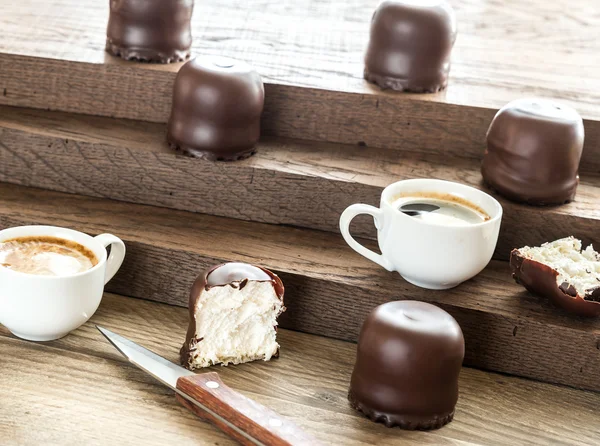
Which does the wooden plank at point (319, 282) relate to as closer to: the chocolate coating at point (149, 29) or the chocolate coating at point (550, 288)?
the chocolate coating at point (550, 288)

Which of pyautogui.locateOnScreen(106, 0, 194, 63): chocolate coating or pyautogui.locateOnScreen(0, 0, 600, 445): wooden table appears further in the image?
pyautogui.locateOnScreen(106, 0, 194, 63): chocolate coating

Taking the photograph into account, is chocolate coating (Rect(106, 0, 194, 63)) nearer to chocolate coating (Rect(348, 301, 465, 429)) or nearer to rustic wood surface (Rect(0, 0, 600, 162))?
rustic wood surface (Rect(0, 0, 600, 162))

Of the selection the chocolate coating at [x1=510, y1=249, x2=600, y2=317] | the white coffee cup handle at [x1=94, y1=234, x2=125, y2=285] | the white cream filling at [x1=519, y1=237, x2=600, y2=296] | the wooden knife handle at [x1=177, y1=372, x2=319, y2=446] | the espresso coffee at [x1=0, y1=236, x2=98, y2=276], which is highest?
the white cream filling at [x1=519, y1=237, x2=600, y2=296]

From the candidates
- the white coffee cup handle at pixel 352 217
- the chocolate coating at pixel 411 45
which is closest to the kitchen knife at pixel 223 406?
the white coffee cup handle at pixel 352 217

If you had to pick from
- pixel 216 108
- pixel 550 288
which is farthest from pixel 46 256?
pixel 550 288

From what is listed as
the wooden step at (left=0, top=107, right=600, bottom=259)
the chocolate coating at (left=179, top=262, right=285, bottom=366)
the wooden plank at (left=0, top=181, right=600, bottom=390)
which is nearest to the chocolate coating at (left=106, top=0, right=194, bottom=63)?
the wooden step at (left=0, top=107, right=600, bottom=259)

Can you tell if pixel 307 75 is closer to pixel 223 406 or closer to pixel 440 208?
pixel 440 208
